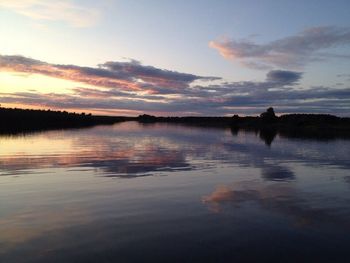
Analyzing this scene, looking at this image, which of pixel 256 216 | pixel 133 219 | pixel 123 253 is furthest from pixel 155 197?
pixel 123 253

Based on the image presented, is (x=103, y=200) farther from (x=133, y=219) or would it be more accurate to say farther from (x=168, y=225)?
(x=168, y=225)

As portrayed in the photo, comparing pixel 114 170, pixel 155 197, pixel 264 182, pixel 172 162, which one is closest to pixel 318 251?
pixel 155 197

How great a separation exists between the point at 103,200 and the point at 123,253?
644cm

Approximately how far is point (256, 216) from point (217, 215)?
1.41 meters

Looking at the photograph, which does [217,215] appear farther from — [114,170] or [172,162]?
[172,162]

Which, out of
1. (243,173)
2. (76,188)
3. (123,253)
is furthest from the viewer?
(243,173)

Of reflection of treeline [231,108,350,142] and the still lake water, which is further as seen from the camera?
reflection of treeline [231,108,350,142]

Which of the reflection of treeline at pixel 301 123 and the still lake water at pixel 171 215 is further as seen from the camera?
the reflection of treeline at pixel 301 123

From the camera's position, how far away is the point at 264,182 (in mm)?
21219

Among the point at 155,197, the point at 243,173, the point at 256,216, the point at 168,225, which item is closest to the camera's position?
the point at 168,225

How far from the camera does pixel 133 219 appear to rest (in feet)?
42.7

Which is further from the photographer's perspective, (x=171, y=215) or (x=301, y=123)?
(x=301, y=123)

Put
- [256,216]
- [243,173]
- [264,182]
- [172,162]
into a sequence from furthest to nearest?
[172,162] → [243,173] → [264,182] → [256,216]

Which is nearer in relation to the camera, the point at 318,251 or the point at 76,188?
the point at 318,251
